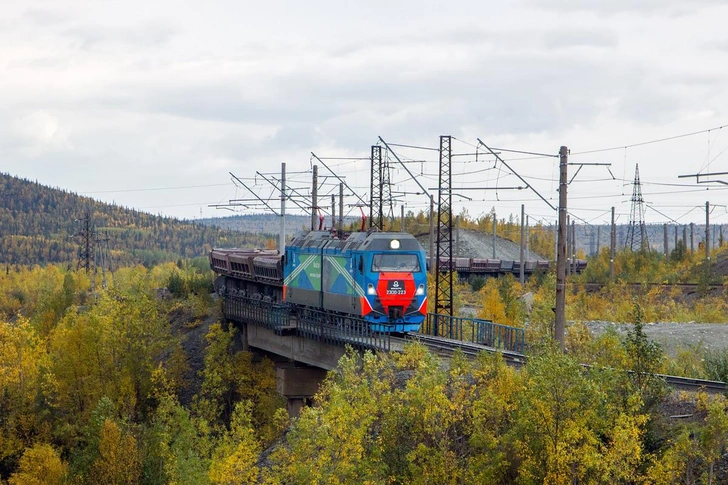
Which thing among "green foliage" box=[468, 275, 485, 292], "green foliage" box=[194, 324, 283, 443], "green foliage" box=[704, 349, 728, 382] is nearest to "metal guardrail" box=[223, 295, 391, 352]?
"green foliage" box=[194, 324, 283, 443]

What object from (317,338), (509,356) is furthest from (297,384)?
(509,356)

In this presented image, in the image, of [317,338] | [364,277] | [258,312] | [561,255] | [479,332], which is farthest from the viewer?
[258,312]

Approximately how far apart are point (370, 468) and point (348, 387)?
3846mm

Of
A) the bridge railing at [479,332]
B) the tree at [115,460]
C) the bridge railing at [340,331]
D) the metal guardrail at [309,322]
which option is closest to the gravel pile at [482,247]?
the metal guardrail at [309,322]

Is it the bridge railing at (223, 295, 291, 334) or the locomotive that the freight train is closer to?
the bridge railing at (223, 295, 291, 334)

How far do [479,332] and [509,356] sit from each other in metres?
7.07

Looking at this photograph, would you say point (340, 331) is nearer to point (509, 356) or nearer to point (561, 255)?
point (509, 356)

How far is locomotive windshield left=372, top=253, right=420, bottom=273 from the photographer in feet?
123

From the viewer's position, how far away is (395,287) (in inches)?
1480

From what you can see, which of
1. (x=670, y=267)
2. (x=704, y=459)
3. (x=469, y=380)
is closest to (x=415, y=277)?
(x=469, y=380)

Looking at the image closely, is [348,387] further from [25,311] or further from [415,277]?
[25,311]

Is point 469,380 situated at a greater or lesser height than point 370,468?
greater

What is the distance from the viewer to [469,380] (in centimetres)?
2798

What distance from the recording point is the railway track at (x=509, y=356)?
25955 millimetres
